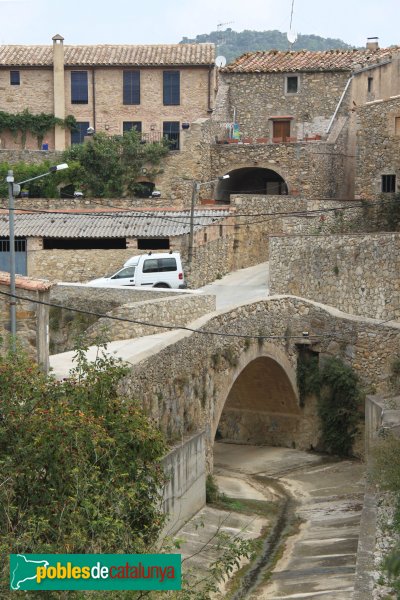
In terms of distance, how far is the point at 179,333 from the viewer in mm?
24656

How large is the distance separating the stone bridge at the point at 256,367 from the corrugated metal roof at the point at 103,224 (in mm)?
8120

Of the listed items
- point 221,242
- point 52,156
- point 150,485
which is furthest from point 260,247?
point 150,485

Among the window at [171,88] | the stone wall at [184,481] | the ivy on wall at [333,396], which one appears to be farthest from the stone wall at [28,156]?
the stone wall at [184,481]

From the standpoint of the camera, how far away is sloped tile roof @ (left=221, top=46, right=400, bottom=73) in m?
48.6

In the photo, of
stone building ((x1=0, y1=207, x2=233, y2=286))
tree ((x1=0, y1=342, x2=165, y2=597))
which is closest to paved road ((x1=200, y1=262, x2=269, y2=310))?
stone building ((x1=0, y1=207, x2=233, y2=286))

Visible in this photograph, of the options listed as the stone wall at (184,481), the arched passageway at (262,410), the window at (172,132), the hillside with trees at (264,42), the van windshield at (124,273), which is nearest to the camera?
the stone wall at (184,481)

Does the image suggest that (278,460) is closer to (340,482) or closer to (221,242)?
(340,482)

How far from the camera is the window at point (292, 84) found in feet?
161

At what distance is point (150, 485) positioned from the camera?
15.2 meters

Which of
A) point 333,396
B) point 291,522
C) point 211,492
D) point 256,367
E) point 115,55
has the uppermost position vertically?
point 115,55

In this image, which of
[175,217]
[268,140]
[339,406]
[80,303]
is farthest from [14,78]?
[339,406]

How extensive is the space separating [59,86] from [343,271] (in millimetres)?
19568

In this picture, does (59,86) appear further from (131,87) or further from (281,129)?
(281,129)

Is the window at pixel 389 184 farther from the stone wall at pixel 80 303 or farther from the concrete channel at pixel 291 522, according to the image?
the stone wall at pixel 80 303
